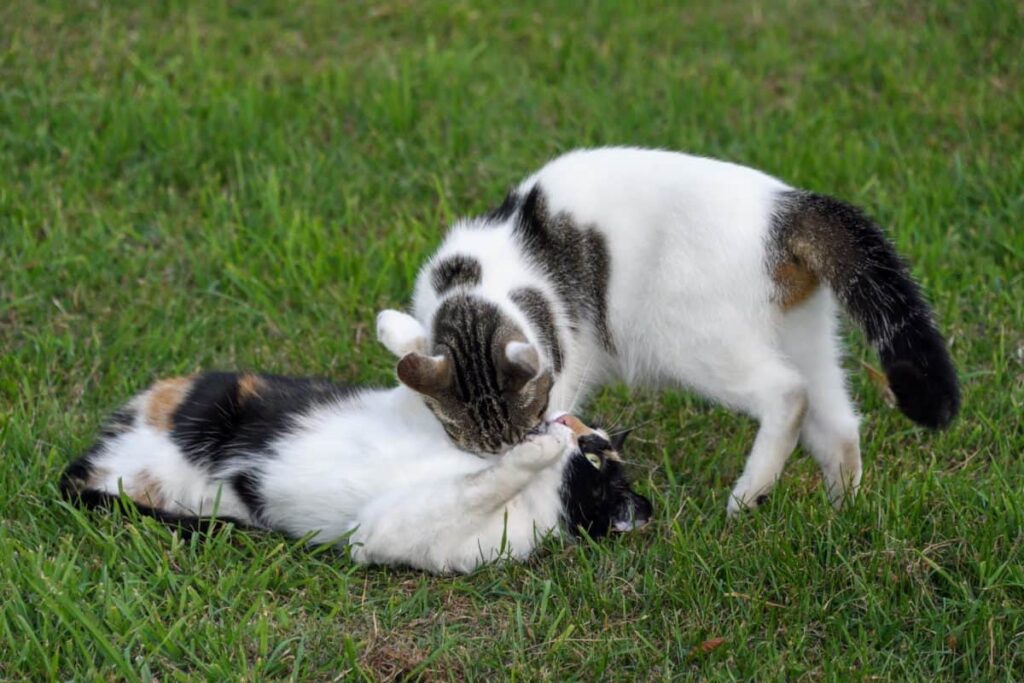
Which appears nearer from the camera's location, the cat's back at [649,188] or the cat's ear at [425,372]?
the cat's ear at [425,372]

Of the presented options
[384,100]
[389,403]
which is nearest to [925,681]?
[389,403]

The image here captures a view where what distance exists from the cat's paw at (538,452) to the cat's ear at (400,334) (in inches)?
17.9

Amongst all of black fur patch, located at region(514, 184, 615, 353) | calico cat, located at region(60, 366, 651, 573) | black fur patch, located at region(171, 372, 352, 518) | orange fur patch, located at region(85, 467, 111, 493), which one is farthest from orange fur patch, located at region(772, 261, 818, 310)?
orange fur patch, located at region(85, 467, 111, 493)

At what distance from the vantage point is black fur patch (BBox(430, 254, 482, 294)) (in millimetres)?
3850

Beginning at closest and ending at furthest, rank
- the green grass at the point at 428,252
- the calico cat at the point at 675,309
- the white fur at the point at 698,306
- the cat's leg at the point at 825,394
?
the green grass at the point at 428,252
the calico cat at the point at 675,309
the white fur at the point at 698,306
the cat's leg at the point at 825,394

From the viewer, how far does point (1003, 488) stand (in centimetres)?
349

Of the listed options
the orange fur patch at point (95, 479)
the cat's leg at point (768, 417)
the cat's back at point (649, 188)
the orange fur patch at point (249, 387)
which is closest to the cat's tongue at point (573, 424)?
the cat's leg at point (768, 417)

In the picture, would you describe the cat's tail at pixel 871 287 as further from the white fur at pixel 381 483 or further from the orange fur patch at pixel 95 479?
the orange fur patch at pixel 95 479

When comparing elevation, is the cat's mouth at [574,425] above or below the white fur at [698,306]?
below

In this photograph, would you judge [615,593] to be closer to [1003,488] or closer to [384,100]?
[1003,488]

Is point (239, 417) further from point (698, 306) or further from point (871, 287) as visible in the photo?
point (871, 287)

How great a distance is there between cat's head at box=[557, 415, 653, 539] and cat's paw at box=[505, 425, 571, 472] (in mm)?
136

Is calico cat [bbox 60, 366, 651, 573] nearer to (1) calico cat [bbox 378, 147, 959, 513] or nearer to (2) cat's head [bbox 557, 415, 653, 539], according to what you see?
(2) cat's head [bbox 557, 415, 653, 539]

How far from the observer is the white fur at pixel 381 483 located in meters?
3.38
